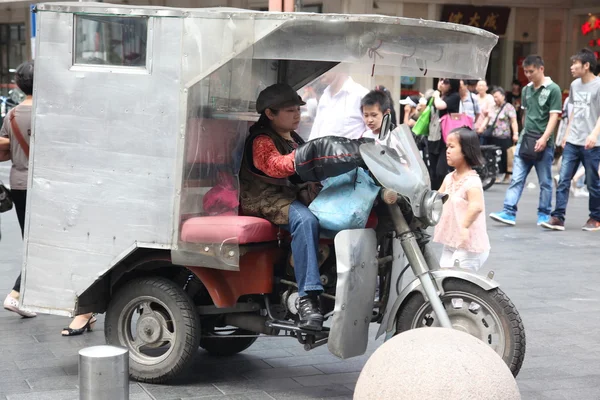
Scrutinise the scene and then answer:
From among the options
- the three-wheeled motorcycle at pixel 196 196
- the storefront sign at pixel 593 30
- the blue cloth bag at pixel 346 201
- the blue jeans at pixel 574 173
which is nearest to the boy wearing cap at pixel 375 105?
the three-wheeled motorcycle at pixel 196 196

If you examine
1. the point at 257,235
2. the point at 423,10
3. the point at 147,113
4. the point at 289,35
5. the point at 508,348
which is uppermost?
the point at 423,10

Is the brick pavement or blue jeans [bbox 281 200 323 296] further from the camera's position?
the brick pavement

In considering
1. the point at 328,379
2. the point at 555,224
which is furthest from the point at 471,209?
the point at 555,224

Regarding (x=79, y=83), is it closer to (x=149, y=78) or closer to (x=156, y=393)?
(x=149, y=78)

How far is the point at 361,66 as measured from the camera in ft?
19.8

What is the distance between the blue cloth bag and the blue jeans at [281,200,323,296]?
70mm

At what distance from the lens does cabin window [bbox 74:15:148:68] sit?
5.05m

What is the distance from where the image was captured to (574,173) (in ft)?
38.3

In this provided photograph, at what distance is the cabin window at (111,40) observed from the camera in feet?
16.6

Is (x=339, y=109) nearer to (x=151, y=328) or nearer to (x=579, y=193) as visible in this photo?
(x=151, y=328)

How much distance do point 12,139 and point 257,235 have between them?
256 cm

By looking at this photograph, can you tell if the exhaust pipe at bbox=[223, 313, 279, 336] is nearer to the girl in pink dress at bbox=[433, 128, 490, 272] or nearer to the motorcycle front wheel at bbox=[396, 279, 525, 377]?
the motorcycle front wheel at bbox=[396, 279, 525, 377]

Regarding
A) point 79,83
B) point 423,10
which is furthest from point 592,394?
point 423,10

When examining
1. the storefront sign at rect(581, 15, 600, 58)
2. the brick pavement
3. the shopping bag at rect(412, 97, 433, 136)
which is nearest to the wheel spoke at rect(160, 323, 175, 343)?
the brick pavement
